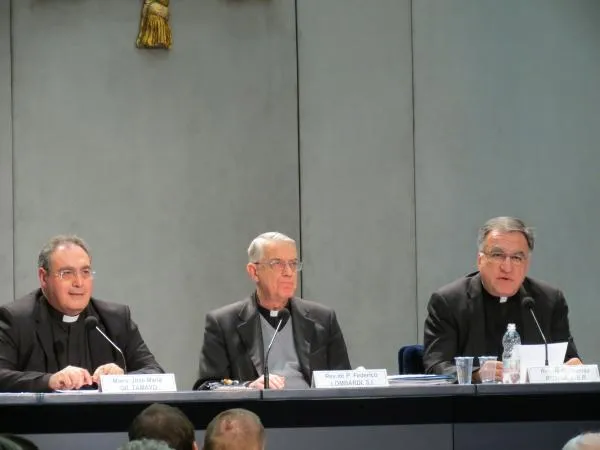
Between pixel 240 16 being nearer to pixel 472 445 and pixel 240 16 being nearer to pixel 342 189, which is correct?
pixel 342 189

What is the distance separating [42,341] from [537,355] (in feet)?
6.79

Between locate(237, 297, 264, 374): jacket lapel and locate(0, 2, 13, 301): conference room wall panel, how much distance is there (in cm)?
190

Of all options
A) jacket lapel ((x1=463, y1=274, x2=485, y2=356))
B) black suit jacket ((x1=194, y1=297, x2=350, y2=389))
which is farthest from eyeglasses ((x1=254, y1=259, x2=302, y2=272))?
jacket lapel ((x1=463, y1=274, x2=485, y2=356))

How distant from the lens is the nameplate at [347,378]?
4332 mm

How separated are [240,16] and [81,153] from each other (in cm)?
119

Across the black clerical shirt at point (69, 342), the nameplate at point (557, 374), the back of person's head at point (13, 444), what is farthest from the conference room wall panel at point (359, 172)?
the back of person's head at point (13, 444)

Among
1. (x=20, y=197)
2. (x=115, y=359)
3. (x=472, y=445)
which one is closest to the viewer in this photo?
(x=472, y=445)

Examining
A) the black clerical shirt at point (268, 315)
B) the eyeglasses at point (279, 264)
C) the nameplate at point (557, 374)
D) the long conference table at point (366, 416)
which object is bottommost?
the long conference table at point (366, 416)

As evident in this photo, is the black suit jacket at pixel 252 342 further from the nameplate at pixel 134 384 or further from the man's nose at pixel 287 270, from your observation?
the nameplate at pixel 134 384

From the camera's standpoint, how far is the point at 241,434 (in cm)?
321

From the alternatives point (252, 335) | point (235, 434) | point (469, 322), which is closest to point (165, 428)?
point (235, 434)

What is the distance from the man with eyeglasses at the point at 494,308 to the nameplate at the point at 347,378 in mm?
820

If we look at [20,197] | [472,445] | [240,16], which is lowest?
[472,445]

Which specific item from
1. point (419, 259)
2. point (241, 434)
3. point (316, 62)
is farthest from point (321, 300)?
point (241, 434)
